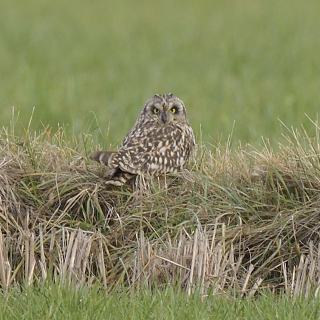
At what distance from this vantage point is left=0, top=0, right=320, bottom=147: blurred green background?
1140cm

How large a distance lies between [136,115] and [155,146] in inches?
168

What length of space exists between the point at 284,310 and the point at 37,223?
81.1 inches

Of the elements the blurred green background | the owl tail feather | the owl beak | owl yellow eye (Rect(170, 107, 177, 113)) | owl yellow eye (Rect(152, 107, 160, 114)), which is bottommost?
the owl tail feather

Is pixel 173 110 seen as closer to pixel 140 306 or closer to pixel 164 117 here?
pixel 164 117

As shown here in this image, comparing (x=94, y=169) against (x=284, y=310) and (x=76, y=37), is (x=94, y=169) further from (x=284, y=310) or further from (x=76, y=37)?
(x=76, y=37)

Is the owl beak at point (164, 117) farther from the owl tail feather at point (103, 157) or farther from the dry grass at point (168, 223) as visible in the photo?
the owl tail feather at point (103, 157)

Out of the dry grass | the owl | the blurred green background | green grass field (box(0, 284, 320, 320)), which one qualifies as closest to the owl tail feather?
the owl

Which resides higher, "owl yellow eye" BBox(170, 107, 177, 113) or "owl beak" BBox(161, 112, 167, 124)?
"owl yellow eye" BBox(170, 107, 177, 113)

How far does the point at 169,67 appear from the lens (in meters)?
15.1

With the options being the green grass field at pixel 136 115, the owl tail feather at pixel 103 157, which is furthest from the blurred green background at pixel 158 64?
the owl tail feather at pixel 103 157

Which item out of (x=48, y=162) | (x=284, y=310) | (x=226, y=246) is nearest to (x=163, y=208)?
(x=226, y=246)

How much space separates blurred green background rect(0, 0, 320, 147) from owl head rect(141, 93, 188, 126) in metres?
0.36

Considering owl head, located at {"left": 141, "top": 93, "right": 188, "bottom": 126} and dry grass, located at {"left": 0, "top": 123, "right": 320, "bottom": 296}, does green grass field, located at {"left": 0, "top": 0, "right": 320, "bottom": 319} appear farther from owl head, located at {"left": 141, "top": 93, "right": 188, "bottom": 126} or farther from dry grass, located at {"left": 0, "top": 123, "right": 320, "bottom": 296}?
owl head, located at {"left": 141, "top": 93, "right": 188, "bottom": 126}

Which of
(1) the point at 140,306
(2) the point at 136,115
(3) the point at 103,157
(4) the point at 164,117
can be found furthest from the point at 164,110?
(2) the point at 136,115
